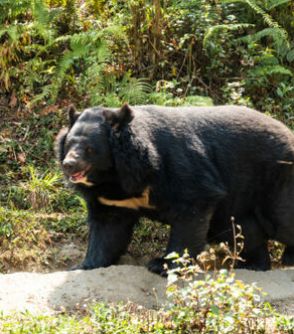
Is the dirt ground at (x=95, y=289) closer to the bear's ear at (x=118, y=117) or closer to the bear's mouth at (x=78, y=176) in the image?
the bear's mouth at (x=78, y=176)

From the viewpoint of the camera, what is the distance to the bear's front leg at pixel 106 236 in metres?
7.95

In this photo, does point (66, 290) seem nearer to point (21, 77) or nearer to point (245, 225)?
point (245, 225)

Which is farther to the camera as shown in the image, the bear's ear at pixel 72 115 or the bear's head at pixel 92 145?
the bear's ear at pixel 72 115

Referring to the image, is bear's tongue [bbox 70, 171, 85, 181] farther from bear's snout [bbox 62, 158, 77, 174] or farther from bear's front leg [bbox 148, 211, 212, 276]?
bear's front leg [bbox 148, 211, 212, 276]

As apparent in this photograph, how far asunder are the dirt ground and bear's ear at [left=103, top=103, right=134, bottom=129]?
1333 mm

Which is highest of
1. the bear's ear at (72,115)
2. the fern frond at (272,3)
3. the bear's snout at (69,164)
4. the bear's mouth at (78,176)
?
the fern frond at (272,3)

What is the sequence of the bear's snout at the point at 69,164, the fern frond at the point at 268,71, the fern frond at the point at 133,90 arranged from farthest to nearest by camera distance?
the fern frond at the point at 268,71 → the fern frond at the point at 133,90 → the bear's snout at the point at 69,164

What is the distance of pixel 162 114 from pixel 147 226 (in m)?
1.73

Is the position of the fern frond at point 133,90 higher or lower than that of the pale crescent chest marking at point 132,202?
higher

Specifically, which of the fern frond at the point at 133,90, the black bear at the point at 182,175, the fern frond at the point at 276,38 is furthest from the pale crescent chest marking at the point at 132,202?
the fern frond at the point at 276,38

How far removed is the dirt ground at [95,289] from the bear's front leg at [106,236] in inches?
15.8

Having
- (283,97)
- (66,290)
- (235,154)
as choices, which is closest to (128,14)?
(283,97)

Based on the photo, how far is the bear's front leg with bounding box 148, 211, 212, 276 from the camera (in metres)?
7.49

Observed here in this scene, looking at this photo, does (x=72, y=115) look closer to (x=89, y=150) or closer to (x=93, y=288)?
(x=89, y=150)
